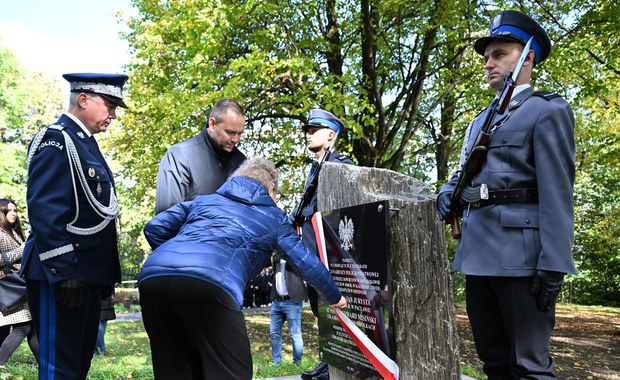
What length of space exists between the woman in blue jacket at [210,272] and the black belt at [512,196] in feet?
3.43

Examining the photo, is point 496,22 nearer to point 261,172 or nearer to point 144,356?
point 261,172

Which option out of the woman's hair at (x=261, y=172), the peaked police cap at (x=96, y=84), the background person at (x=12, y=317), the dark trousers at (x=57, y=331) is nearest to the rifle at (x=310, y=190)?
the woman's hair at (x=261, y=172)

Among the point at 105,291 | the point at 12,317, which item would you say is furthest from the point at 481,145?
the point at 12,317

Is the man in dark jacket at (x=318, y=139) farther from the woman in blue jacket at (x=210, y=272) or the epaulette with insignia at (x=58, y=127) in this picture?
the epaulette with insignia at (x=58, y=127)

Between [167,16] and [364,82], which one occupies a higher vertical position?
[167,16]

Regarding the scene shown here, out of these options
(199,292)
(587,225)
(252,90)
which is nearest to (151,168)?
(252,90)

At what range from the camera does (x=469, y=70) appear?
12.5m

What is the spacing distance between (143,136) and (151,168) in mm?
739

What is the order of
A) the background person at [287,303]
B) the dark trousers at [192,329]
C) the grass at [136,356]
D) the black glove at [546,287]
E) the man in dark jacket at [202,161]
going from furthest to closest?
the background person at [287,303] < the grass at [136,356] < the man in dark jacket at [202,161] < the dark trousers at [192,329] < the black glove at [546,287]

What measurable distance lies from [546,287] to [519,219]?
14.1 inches

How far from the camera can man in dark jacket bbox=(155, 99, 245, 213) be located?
437 cm

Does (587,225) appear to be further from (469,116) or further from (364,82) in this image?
(364,82)

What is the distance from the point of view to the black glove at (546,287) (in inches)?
104

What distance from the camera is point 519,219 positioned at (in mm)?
2828
